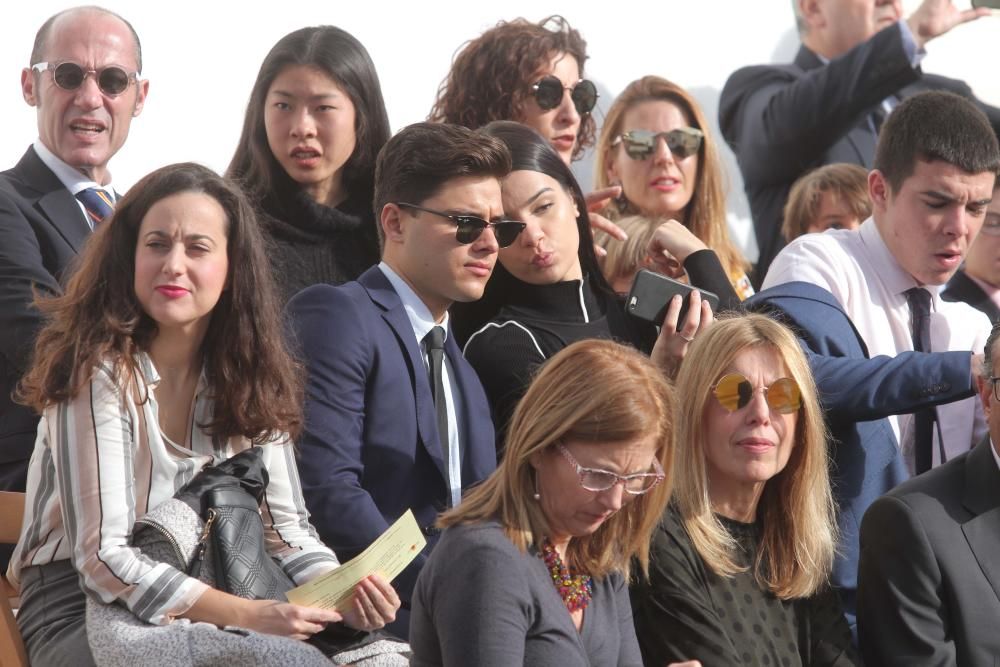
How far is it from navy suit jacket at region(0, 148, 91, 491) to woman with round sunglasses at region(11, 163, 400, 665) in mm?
398

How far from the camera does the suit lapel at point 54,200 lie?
4082mm

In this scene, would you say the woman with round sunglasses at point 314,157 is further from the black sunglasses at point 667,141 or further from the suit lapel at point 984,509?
the suit lapel at point 984,509

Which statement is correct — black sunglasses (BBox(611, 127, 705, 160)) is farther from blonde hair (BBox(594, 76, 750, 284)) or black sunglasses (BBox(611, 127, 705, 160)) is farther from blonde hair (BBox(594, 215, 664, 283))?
blonde hair (BBox(594, 215, 664, 283))

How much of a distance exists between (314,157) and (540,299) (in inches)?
31.6

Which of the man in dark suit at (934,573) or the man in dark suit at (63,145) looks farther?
the man in dark suit at (63,145)

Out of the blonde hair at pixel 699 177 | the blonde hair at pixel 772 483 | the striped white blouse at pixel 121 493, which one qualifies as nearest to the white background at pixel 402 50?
the blonde hair at pixel 699 177

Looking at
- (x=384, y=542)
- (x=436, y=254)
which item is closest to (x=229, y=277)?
(x=436, y=254)

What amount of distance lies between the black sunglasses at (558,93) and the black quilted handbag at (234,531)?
192 centimetres

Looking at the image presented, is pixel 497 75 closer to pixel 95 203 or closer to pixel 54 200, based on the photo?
pixel 95 203

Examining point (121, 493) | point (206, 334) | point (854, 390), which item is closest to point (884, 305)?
point (854, 390)

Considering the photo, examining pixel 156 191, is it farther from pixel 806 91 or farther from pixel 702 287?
pixel 806 91

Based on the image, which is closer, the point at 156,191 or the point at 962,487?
the point at 156,191

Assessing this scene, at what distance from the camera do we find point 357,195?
4484mm

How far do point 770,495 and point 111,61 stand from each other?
2.18 metres
